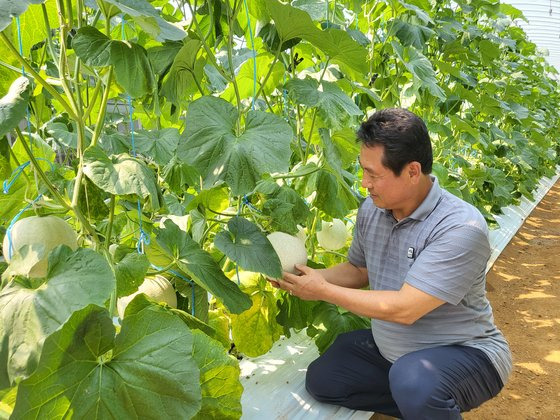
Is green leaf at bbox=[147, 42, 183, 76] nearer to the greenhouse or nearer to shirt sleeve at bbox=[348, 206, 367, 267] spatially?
the greenhouse

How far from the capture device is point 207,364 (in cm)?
115

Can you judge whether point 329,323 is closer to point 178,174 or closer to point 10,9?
point 178,174

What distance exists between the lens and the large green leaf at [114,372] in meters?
0.83

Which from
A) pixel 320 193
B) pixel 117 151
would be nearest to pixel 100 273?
pixel 117 151

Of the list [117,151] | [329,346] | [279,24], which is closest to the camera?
[279,24]

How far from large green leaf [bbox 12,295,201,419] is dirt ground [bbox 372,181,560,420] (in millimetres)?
1506

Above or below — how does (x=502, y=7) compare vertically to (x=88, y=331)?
above

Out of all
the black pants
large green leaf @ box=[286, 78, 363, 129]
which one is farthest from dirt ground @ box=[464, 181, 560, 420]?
large green leaf @ box=[286, 78, 363, 129]

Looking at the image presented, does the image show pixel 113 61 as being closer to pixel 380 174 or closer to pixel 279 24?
pixel 279 24

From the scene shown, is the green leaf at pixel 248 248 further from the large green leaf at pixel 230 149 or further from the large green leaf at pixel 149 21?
the large green leaf at pixel 149 21

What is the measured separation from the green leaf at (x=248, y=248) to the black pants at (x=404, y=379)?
725mm

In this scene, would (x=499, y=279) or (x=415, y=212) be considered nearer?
(x=415, y=212)

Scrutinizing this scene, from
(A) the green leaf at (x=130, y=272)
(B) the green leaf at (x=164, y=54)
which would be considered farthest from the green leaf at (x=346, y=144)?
(A) the green leaf at (x=130, y=272)

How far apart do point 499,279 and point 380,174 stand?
296cm
